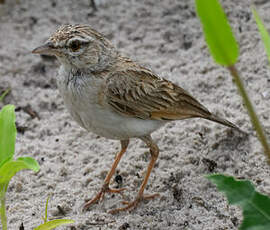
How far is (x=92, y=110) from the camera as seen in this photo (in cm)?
407

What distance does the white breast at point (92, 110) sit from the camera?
408 cm

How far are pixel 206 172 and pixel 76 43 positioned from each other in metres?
1.70

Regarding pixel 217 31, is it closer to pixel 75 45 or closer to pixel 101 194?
pixel 75 45

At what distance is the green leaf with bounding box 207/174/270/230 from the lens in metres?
2.93

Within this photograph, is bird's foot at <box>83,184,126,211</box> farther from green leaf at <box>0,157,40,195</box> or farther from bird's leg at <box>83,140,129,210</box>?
green leaf at <box>0,157,40,195</box>

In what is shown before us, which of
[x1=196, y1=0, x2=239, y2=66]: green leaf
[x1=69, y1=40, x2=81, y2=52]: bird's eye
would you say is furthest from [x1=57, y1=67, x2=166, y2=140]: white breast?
[x1=196, y1=0, x2=239, y2=66]: green leaf

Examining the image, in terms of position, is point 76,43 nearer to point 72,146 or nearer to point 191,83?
point 72,146

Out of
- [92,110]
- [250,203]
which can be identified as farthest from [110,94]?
[250,203]

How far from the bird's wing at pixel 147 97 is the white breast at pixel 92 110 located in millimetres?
80

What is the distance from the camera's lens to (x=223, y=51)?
89.5 inches

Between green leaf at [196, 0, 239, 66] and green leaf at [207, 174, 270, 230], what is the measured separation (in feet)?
3.04

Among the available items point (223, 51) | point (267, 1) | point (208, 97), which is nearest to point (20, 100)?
point (208, 97)

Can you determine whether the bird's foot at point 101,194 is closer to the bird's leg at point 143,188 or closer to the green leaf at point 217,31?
the bird's leg at point 143,188

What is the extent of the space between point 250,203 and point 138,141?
2.43 m
